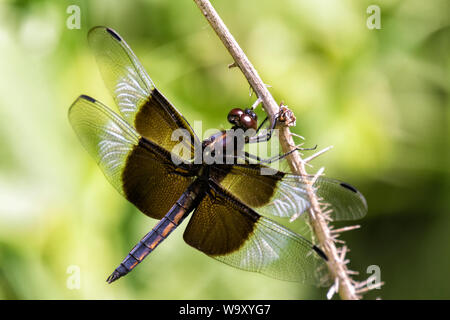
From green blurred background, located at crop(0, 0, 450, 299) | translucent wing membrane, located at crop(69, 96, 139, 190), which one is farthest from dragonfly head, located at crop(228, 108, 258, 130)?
green blurred background, located at crop(0, 0, 450, 299)

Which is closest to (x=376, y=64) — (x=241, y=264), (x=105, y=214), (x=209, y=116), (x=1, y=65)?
(x=209, y=116)

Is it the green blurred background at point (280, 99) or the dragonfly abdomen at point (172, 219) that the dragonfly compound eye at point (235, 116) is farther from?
the green blurred background at point (280, 99)

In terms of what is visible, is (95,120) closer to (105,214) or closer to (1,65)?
(105,214)

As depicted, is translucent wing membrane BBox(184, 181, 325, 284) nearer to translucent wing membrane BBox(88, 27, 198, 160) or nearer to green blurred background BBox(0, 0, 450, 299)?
translucent wing membrane BBox(88, 27, 198, 160)

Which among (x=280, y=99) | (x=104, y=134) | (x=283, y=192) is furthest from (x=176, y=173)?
(x=280, y=99)

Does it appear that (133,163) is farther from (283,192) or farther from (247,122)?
(283,192)

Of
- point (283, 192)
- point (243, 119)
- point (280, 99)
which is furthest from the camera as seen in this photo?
point (280, 99)
